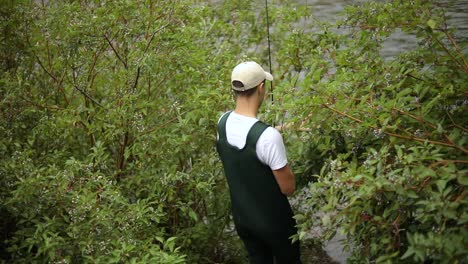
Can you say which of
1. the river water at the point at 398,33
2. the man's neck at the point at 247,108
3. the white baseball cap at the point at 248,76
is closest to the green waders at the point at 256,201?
the man's neck at the point at 247,108

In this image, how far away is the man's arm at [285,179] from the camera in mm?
3752

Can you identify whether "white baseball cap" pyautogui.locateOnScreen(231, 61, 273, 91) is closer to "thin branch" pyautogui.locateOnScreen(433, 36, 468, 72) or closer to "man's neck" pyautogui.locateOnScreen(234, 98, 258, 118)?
"man's neck" pyautogui.locateOnScreen(234, 98, 258, 118)

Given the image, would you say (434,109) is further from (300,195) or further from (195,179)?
(195,179)

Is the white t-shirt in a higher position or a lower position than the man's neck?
lower

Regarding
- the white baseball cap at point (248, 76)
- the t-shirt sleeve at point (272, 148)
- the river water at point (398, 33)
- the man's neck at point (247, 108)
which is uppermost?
the white baseball cap at point (248, 76)

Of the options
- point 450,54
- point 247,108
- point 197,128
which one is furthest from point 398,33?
point 247,108

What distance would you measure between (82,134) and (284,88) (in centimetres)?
176

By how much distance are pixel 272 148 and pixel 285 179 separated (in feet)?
0.69

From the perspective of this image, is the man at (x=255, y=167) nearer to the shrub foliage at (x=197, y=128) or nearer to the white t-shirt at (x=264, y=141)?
the white t-shirt at (x=264, y=141)

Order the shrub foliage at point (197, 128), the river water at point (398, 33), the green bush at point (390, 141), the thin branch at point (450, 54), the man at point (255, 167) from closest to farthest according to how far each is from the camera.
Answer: the green bush at point (390, 141) < the shrub foliage at point (197, 128) < the thin branch at point (450, 54) < the man at point (255, 167) < the river water at point (398, 33)

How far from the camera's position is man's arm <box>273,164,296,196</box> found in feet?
12.3

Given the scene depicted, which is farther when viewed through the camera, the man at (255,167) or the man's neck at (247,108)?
the man's neck at (247,108)

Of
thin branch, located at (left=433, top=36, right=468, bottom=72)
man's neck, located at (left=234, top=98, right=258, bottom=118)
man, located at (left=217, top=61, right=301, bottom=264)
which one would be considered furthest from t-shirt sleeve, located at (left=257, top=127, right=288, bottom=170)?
thin branch, located at (left=433, top=36, right=468, bottom=72)

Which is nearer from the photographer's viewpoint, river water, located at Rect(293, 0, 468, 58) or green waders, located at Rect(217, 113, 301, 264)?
green waders, located at Rect(217, 113, 301, 264)
